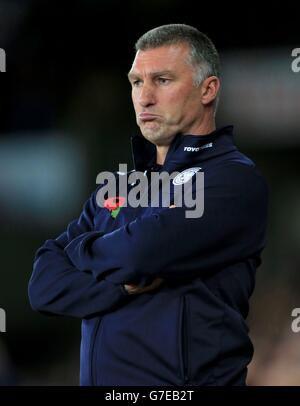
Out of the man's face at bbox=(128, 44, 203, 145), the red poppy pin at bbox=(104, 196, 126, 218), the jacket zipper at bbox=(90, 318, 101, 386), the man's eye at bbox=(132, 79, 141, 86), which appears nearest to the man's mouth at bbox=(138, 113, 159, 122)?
the man's face at bbox=(128, 44, 203, 145)

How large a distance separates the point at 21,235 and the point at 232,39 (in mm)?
1524

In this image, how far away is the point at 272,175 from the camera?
13.9ft

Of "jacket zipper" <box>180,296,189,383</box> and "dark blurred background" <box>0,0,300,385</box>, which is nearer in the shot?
"jacket zipper" <box>180,296,189,383</box>

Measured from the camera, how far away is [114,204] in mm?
2166

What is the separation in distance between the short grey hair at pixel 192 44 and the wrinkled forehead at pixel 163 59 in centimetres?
1

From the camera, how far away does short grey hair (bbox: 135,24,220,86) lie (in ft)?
7.16

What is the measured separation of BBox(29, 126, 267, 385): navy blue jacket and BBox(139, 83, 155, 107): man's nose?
0.52 feet

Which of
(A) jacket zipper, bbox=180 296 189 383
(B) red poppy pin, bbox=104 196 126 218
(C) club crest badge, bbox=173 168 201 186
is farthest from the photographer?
(B) red poppy pin, bbox=104 196 126 218

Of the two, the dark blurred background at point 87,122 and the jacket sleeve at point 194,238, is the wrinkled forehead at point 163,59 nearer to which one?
the jacket sleeve at point 194,238

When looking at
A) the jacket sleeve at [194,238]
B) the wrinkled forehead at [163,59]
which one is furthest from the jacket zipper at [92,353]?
the wrinkled forehead at [163,59]

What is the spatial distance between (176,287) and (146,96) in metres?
0.53

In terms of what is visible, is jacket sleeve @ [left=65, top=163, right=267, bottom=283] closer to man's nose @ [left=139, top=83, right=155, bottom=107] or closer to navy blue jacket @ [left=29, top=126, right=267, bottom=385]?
navy blue jacket @ [left=29, top=126, right=267, bottom=385]
